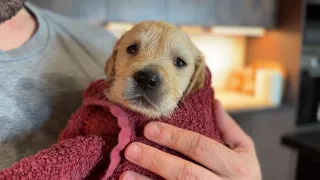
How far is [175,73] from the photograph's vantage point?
30.5 inches

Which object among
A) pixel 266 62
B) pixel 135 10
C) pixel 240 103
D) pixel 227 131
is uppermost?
pixel 135 10

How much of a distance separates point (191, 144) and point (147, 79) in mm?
133

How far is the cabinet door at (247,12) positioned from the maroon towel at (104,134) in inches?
68.7

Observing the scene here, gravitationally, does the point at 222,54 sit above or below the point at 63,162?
below

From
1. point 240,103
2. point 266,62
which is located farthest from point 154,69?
point 266,62

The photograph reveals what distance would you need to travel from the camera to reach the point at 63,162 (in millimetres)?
552

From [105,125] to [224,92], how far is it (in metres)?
2.20

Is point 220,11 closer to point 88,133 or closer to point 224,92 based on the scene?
point 224,92

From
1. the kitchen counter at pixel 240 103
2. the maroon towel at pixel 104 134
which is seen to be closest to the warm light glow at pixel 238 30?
the kitchen counter at pixel 240 103

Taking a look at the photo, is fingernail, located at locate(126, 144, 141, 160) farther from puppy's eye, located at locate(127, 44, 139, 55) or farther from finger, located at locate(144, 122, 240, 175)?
puppy's eye, located at locate(127, 44, 139, 55)

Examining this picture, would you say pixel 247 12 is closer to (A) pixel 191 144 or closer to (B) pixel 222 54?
(B) pixel 222 54

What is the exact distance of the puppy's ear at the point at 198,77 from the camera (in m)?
0.76

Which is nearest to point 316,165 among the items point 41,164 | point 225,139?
point 225,139

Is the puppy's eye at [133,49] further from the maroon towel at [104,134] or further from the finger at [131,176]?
the finger at [131,176]
